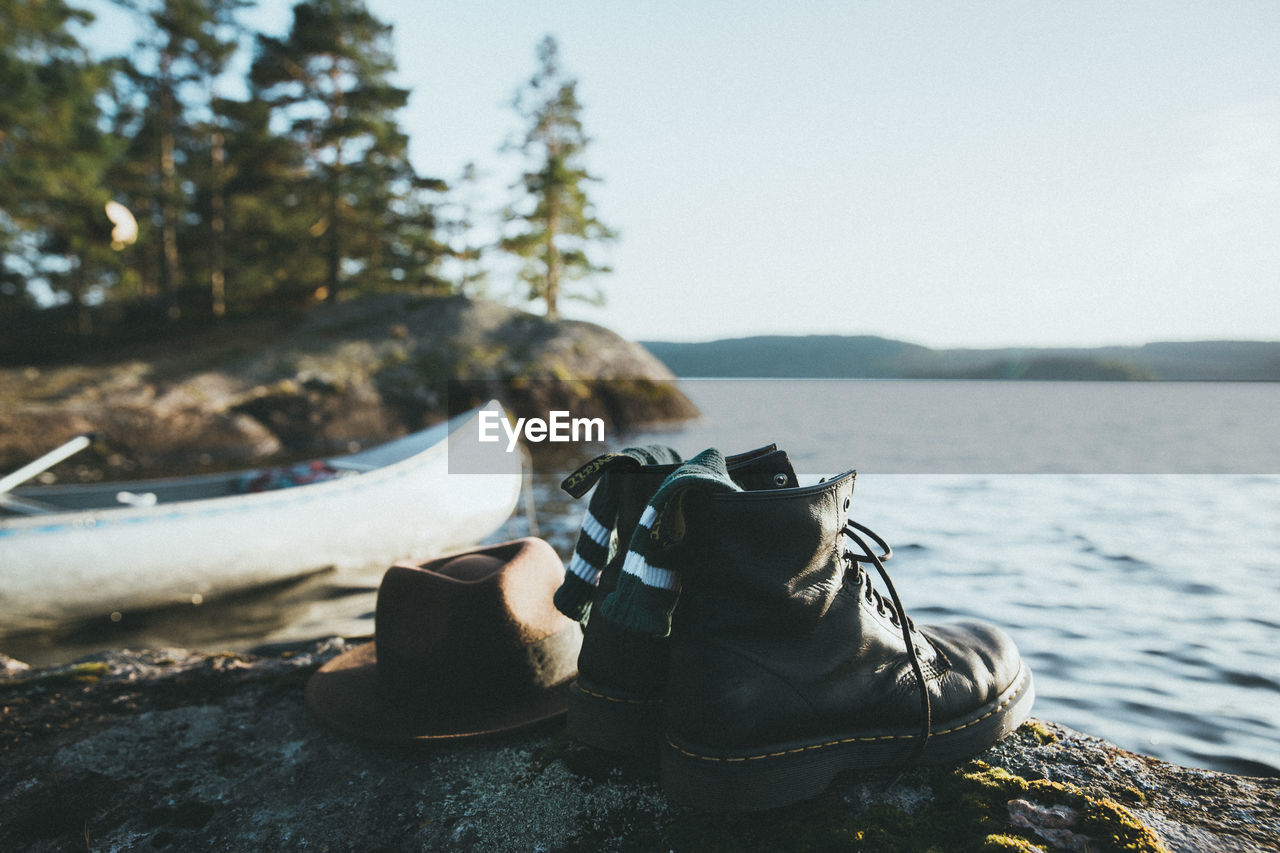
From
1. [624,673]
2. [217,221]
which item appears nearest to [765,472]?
[624,673]

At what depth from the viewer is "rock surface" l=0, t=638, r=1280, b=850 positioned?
4.27 ft

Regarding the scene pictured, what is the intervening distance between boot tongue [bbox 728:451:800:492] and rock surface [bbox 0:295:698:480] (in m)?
18.4

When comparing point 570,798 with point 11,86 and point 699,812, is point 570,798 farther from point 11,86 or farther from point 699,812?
point 11,86

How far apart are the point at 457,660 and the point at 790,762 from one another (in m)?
0.93

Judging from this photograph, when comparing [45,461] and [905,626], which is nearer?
[905,626]

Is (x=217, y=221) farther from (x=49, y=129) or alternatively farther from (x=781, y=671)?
(x=781, y=671)

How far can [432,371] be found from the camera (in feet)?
73.0

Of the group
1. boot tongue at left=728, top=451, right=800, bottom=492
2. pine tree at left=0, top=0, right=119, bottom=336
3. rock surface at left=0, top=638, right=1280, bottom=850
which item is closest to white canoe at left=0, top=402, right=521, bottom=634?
rock surface at left=0, top=638, right=1280, bottom=850

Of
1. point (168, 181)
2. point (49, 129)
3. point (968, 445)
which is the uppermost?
point (168, 181)

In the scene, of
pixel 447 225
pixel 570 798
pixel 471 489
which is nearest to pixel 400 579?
pixel 570 798

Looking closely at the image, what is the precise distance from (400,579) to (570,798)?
2.56ft

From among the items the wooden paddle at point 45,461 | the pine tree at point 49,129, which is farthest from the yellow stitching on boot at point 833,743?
the pine tree at point 49,129

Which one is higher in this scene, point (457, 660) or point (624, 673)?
point (624, 673)

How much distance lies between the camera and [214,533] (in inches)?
228
